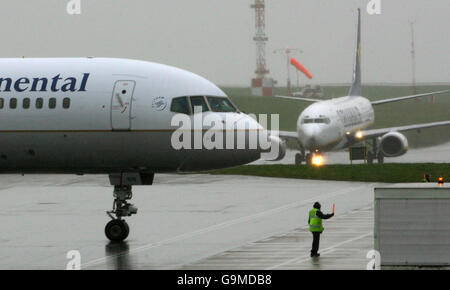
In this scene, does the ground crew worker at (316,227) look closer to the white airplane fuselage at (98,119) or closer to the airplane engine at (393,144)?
the white airplane fuselage at (98,119)

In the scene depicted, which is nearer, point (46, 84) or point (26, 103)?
point (26, 103)

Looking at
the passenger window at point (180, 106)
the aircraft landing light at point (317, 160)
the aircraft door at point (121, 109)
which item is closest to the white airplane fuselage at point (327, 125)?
the aircraft landing light at point (317, 160)

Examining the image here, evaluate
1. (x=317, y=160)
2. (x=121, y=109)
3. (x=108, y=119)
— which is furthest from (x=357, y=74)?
(x=108, y=119)

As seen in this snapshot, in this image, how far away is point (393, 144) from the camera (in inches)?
3004

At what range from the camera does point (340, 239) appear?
101ft

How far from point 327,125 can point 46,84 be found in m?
45.0

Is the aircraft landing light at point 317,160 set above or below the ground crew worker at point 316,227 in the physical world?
above

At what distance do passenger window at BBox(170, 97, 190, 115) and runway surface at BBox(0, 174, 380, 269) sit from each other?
3830 millimetres

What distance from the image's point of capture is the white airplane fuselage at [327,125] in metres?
72.2

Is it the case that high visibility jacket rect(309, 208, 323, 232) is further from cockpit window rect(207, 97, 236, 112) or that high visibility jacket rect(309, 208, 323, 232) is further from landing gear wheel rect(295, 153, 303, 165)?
landing gear wheel rect(295, 153, 303, 165)

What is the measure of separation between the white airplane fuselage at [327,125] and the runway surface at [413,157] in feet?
9.65

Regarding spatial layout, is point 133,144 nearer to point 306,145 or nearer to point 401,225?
point 401,225

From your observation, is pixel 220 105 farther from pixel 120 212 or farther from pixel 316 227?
pixel 316 227
